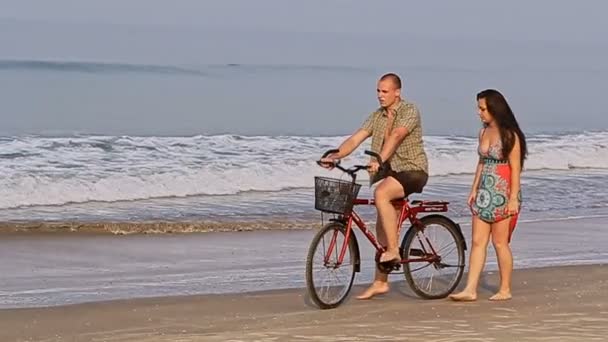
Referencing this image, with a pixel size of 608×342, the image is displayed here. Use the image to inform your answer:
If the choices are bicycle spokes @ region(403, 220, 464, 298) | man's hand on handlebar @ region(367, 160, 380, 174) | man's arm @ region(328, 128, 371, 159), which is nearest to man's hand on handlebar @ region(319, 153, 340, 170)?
man's arm @ region(328, 128, 371, 159)

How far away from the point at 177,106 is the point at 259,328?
2728 centimetres

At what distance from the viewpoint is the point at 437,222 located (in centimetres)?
941

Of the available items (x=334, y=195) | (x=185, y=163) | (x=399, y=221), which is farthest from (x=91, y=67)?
(x=334, y=195)

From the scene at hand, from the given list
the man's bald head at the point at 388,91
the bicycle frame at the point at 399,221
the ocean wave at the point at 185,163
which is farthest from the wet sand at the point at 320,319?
the ocean wave at the point at 185,163

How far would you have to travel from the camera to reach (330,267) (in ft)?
29.3

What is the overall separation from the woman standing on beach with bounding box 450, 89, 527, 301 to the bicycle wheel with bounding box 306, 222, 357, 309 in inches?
31.9

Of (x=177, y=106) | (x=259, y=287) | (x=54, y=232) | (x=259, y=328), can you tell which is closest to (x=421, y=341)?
(x=259, y=328)

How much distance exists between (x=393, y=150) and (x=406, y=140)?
0.67ft

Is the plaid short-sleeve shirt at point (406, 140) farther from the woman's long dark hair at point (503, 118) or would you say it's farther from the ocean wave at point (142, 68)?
the ocean wave at point (142, 68)

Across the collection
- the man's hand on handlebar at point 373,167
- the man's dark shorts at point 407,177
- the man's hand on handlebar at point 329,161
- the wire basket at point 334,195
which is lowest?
the wire basket at point 334,195

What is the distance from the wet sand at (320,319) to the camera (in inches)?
312

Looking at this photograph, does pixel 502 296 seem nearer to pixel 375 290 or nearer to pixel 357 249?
pixel 375 290

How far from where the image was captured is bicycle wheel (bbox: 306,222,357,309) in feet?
28.9

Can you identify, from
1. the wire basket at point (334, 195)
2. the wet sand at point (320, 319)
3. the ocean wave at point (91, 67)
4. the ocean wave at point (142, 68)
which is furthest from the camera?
the ocean wave at point (142, 68)
